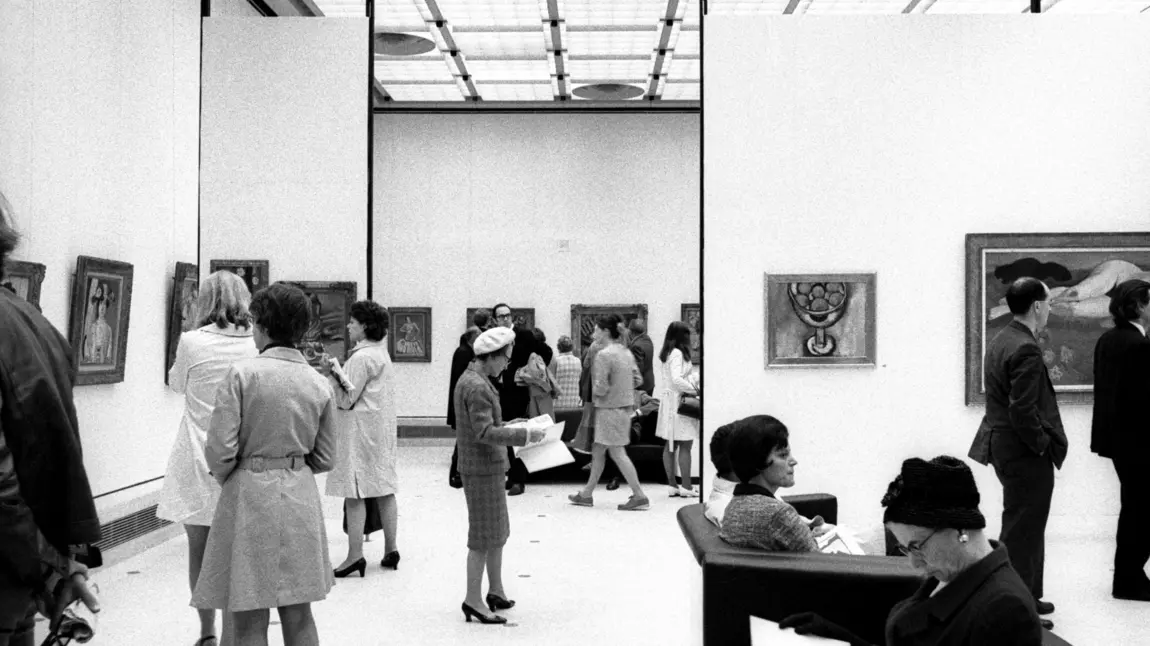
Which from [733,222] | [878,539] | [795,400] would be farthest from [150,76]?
[878,539]

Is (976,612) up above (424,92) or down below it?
below

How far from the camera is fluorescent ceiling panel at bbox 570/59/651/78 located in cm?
1686

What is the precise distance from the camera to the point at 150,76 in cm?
1016

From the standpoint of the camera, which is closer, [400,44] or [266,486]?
[266,486]

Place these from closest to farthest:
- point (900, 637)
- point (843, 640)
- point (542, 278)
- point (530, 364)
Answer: point (900, 637), point (843, 640), point (530, 364), point (542, 278)

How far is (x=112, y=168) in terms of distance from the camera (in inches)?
365

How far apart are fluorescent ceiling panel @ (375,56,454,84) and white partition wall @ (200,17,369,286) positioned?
17.8 ft

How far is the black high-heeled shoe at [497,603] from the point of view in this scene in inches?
287

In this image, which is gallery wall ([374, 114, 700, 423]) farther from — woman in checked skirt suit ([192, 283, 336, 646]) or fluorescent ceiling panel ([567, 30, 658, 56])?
woman in checked skirt suit ([192, 283, 336, 646])

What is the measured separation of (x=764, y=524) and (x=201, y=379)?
3167 millimetres

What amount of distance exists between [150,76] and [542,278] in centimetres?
1035

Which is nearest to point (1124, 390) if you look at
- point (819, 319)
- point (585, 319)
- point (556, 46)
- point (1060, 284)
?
point (1060, 284)

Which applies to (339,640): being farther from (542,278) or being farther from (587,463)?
(542,278)

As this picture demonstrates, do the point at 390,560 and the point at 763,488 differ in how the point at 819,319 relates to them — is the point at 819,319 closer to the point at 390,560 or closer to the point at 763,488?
the point at 390,560
